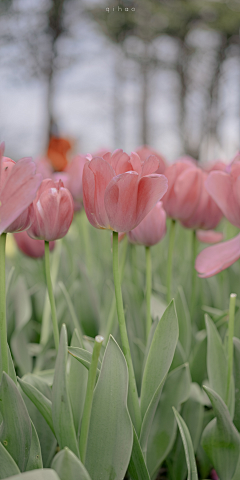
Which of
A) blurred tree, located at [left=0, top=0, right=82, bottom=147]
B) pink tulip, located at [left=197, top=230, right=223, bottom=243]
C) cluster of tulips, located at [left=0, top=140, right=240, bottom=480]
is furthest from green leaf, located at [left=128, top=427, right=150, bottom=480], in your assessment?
blurred tree, located at [left=0, top=0, right=82, bottom=147]

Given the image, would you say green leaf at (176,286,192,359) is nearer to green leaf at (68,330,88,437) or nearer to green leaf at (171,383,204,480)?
green leaf at (171,383,204,480)

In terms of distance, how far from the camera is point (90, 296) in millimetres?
785

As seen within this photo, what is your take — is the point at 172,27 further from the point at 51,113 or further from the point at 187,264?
the point at 187,264

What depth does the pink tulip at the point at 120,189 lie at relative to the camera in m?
0.35

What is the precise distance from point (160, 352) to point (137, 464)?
121 millimetres

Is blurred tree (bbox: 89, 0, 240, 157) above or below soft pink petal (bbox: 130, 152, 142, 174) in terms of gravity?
above

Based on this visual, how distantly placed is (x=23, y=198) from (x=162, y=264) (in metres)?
0.86

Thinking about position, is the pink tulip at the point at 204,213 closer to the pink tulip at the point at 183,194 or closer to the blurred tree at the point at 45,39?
Result: the pink tulip at the point at 183,194

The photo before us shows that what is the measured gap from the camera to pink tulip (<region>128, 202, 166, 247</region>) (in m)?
0.55

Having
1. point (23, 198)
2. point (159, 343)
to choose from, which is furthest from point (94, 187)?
point (159, 343)

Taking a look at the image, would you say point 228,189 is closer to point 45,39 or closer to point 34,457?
point 34,457

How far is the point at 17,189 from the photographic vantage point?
33 centimetres

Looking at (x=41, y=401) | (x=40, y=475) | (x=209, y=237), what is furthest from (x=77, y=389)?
(x=209, y=237)

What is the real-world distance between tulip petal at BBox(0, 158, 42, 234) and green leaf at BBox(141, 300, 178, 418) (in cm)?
20
